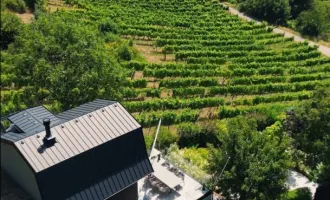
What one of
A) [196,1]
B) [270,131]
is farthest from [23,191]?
[196,1]

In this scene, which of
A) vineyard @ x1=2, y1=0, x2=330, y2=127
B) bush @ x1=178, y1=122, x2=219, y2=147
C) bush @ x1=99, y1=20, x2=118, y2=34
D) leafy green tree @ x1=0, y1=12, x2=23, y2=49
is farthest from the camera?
bush @ x1=99, y1=20, x2=118, y2=34

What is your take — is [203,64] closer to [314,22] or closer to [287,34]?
[287,34]

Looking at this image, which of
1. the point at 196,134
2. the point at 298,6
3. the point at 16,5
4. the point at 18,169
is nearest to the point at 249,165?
the point at 196,134

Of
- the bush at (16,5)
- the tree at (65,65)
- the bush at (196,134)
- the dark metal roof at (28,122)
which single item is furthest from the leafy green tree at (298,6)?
the dark metal roof at (28,122)

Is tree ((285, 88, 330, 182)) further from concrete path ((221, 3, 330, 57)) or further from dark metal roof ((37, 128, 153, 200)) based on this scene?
concrete path ((221, 3, 330, 57))

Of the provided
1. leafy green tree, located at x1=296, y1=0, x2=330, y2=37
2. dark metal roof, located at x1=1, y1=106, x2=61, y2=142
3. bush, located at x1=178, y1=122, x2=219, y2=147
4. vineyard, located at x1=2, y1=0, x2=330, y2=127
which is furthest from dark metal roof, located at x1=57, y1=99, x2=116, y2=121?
leafy green tree, located at x1=296, y1=0, x2=330, y2=37

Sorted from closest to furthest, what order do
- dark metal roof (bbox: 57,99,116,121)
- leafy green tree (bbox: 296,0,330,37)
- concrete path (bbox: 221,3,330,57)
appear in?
1. dark metal roof (bbox: 57,99,116,121)
2. concrete path (bbox: 221,3,330,57)
3. leafy green tree (bbox: 296,0,330,37)
